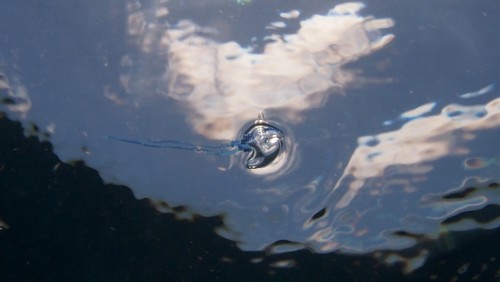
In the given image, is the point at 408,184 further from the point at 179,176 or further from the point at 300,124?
the point at 179,176

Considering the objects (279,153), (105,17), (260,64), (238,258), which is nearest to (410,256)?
(238,258)

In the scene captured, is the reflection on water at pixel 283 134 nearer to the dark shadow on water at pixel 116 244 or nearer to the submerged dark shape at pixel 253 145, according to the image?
the submerged dark shape at pixel 253 145

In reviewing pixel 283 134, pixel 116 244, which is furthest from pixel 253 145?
pixel 116 244

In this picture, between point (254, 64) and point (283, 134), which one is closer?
point (254, 64)

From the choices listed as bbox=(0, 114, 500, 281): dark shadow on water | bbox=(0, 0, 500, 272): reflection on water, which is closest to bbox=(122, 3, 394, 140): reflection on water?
bbox=(0, 0, 500, 272): reflection on water

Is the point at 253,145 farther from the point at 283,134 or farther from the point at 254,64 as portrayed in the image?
the point at 254,64

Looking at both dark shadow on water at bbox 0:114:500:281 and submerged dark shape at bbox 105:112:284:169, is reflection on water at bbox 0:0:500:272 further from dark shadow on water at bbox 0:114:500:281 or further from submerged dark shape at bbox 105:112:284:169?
Result: dark shadow on water at bbox 0:114:500:281
